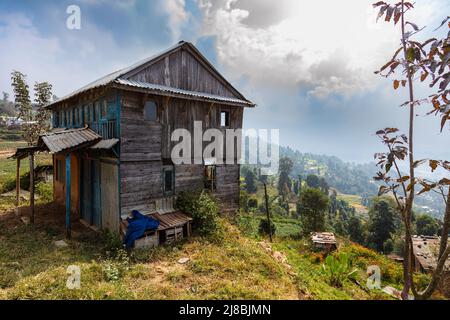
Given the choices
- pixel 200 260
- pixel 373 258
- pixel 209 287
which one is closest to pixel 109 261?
pixel 200 260

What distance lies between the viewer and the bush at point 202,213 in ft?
37.9

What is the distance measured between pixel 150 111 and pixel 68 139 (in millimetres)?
3841

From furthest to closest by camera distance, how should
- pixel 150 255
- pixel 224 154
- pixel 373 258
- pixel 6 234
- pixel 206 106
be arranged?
pixel 373 258 < pixel 224 154 < pixel 206 106 < pixel 6 234 < pixel 150 255

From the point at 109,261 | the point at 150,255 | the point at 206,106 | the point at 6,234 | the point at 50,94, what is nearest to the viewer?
the point at 109,261

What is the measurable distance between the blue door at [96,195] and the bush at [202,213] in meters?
3.85

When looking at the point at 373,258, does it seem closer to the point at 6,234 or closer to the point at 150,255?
the point at 150,255

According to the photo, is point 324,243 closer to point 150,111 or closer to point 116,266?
point 150,111

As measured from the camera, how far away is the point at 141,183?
Result: 10828mm

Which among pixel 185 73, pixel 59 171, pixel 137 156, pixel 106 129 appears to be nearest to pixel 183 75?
pixel 185 73

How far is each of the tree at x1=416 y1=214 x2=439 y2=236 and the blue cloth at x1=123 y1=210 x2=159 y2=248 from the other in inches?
2425

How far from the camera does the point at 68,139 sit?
36.2ft

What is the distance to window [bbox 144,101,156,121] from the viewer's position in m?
11.0

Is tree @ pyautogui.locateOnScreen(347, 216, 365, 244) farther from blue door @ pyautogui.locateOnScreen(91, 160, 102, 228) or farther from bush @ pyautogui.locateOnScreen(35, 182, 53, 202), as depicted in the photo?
bush @ pyautogui.locateOnScreen(35, 182, 53, 202)

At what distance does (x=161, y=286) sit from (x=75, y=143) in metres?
7.06
